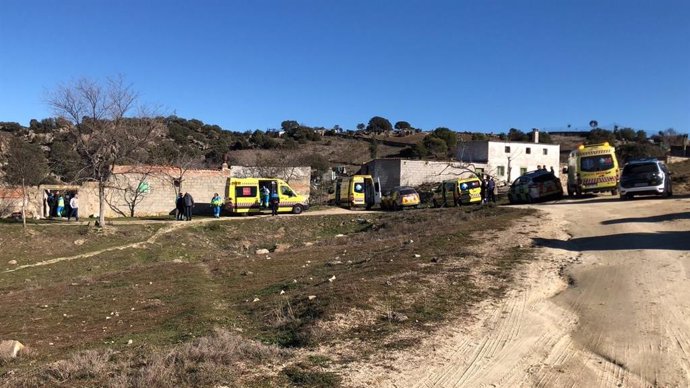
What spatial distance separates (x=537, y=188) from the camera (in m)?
30.3

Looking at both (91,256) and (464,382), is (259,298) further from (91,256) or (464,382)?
(91,256)

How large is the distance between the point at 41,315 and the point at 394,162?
46.6 meters

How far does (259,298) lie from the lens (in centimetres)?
988

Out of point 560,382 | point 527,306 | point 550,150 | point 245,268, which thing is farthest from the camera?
point 550,150

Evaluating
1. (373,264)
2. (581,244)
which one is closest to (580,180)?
(581,244)

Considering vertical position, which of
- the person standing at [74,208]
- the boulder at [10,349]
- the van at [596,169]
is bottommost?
the boulder at [10,349]

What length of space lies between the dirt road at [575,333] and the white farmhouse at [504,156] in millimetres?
51042

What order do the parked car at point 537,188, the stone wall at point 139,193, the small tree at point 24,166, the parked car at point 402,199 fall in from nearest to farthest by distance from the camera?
the parked car at point 537,188 < the stone wall at point 139,193 < the parked car at point 402,199 < the small tree at point 24,166

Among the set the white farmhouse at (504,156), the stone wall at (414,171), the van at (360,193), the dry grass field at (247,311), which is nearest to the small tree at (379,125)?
the white farmhouse at (504,156)

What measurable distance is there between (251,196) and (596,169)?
19.3 metres

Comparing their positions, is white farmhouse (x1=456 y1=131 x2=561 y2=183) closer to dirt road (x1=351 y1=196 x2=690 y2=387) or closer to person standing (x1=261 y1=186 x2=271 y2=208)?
person standing (x1=261 y1=186 x2=271 y2=208)

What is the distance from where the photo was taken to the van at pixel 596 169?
1111 inches

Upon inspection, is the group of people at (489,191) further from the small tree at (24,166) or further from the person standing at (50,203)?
the small tree at (24,166)

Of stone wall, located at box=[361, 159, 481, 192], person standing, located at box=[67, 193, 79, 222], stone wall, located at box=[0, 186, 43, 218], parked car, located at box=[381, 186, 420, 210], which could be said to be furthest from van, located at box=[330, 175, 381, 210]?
stone wall, located at box=[0, 186, 43, 218]
